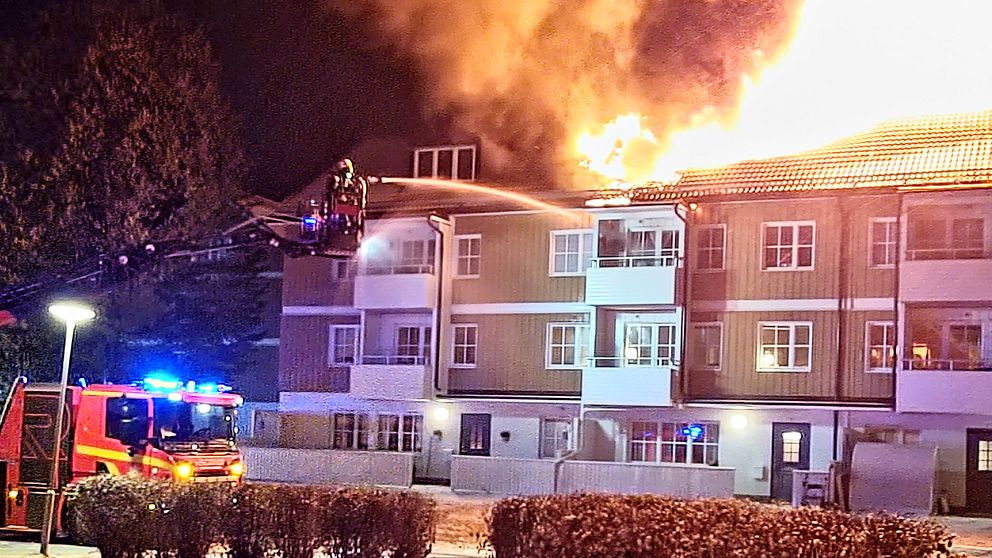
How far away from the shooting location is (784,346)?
3228 cm

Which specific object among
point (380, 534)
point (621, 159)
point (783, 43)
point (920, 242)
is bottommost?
point (380, 534)

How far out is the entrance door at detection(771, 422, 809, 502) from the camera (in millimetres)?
31141

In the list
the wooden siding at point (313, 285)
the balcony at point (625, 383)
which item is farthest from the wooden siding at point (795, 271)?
the wooden siding at point (313, 285)

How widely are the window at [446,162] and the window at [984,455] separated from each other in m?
16.2

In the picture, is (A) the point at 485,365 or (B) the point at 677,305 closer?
(B) the point at 677,305

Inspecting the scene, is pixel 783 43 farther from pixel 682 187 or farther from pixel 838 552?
pixel 838 552

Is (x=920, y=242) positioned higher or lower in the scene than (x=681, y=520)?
higher

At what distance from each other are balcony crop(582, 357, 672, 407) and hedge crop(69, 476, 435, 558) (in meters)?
18.1

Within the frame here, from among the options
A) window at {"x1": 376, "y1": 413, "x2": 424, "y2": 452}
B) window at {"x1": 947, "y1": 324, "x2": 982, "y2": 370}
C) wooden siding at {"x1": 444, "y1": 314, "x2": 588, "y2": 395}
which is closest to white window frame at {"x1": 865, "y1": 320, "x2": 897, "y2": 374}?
window at {"x1": 947, "y1": 324, "x2": 982, "y2": 370}

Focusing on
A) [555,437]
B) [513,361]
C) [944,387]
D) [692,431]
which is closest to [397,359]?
[513,361]

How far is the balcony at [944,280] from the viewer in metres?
29.4

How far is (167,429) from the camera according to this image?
20.0 meters

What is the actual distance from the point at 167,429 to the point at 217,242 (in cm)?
366

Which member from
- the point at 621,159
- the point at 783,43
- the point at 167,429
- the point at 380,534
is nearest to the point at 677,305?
the point at 621,159
